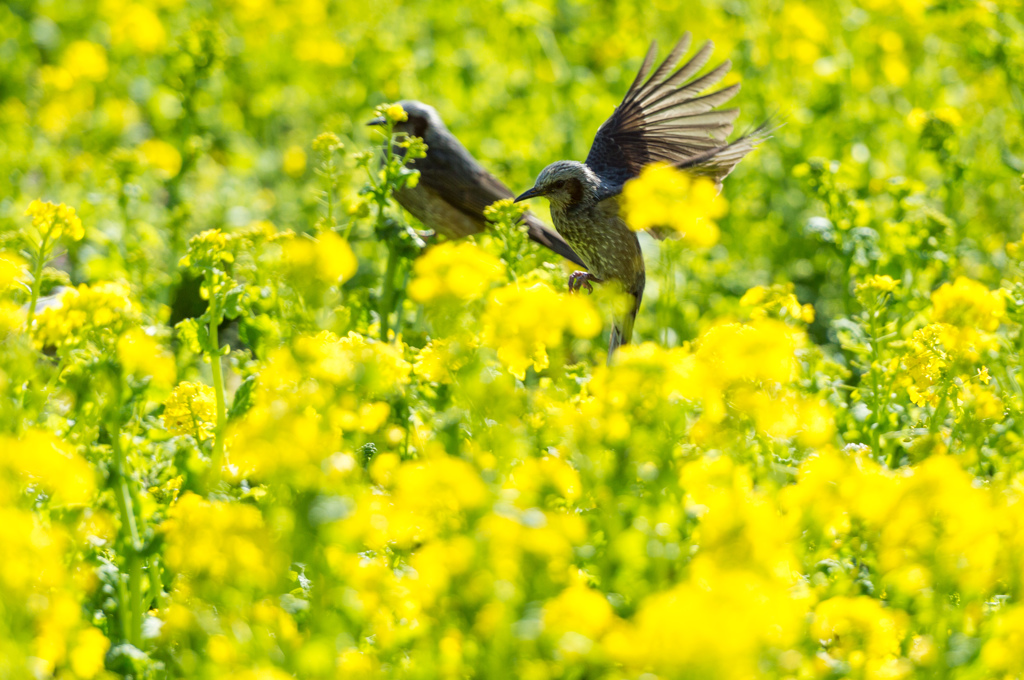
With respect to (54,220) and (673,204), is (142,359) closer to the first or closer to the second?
(54,220)

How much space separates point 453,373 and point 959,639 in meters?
1.24

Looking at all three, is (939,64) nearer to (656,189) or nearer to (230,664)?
(656,189)

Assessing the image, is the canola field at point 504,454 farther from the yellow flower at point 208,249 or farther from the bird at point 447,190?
the bird at point 447,190

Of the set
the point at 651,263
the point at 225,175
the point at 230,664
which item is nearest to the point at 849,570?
the point at 230,664

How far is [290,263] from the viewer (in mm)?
2381

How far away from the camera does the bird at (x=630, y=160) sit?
3654 millimetres

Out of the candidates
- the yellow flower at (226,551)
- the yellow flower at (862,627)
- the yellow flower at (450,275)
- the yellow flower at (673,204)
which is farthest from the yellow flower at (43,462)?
the yellow flower at (862,627)

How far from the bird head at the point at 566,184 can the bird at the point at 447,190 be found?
0.65 metres

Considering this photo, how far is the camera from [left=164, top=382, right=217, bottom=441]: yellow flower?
296cm

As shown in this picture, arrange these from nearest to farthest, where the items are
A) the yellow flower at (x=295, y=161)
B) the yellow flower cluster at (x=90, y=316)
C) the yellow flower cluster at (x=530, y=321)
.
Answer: the yellow flower cluster at (x=530, y=321), the yellow flower cluster at (x=90, y=316), the yellow flower at (x=295, y=161)

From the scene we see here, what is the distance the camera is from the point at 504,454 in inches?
83.0

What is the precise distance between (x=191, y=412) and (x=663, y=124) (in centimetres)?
222

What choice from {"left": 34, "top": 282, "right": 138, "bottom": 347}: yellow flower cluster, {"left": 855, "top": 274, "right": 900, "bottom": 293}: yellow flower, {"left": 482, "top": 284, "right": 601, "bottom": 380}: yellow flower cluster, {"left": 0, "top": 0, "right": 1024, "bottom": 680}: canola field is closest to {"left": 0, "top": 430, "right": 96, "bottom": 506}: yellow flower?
{"left": 0, "top": 0, "right": 1024, "bottom": 680}: canola field

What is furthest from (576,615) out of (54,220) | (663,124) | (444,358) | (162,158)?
(162,158)
